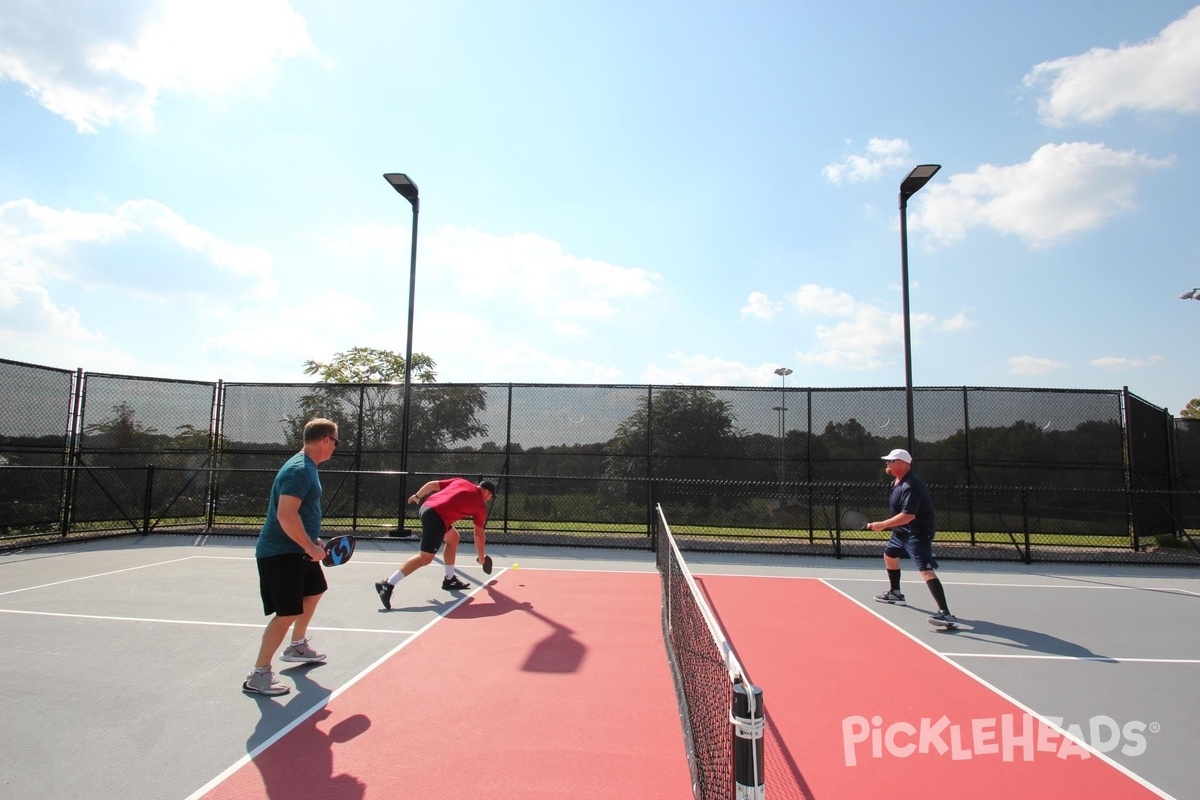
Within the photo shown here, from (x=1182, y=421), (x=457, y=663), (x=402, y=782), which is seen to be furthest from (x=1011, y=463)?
(x=402, y=782)

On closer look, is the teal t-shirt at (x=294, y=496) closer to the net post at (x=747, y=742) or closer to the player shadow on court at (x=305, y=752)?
the player shadow on court at (x=305, y=752)

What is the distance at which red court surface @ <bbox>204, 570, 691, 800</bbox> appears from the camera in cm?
308

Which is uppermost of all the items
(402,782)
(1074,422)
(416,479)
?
(1074,422)

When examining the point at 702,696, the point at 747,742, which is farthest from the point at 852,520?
the point at 747,742

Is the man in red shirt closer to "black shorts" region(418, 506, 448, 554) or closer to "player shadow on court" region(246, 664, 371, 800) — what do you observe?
"black shorts" region(418, 506, 448, 554)

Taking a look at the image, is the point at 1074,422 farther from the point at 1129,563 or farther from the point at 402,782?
the point at 402,782

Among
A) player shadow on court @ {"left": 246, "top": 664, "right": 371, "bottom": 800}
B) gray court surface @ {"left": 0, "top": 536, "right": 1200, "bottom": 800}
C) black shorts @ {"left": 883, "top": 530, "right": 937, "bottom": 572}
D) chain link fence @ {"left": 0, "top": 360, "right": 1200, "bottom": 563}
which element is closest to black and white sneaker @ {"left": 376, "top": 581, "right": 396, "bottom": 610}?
gray court surface @ {"left": 0, "top": 536, "right": 1200, "bottom": 800}

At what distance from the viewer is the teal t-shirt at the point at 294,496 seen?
13.5 ft

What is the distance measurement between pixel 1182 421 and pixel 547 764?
1663cm

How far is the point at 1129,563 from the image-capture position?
33.3ft

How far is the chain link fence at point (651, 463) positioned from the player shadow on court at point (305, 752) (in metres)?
7.22

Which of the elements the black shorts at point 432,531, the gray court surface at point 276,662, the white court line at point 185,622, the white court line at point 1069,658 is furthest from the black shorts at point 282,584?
the white court line at point 1069,658

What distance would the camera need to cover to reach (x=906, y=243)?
11102 millimetres

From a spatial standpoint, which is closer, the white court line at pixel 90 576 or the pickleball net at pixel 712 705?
the pickleball net at pixel 712 705
